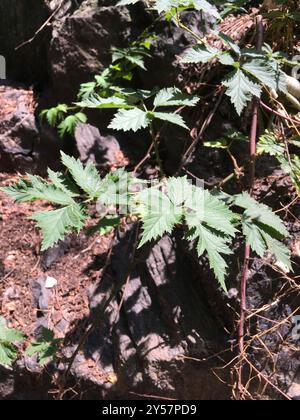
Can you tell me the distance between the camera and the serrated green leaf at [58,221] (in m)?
1.66

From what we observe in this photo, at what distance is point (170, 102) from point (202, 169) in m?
0.54

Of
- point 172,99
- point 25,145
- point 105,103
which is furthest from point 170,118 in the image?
point 25,145

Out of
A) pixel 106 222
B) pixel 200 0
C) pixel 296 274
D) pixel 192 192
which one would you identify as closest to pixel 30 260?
pixel 106 222

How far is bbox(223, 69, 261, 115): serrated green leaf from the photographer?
192 cm

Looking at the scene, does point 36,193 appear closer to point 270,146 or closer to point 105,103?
point 105,103

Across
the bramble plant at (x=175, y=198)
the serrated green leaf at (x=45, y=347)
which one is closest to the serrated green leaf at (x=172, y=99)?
the bramble plant at (x=175, y=198)

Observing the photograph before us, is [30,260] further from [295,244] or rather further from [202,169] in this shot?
[295,244]

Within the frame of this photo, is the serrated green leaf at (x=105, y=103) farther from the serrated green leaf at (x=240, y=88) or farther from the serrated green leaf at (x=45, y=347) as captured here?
the serrated green leaf at (x=45, y=347)

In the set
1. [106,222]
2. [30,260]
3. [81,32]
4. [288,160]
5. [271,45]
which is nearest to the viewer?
[106,222]

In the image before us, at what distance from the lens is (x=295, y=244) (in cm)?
221

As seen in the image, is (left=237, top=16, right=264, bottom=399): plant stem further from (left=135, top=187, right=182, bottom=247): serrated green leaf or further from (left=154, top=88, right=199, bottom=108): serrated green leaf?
(left=135, top=187, right=182, bottom=247): serrated green leaf

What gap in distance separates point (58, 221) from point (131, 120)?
0.66m

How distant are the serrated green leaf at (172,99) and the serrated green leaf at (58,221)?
729 millimetres

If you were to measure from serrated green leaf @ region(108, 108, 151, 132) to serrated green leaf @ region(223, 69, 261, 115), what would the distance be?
41cm
